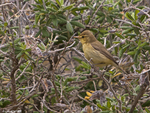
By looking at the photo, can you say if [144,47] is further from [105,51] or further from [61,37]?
[61,37]

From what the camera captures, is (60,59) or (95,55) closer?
(60,59)

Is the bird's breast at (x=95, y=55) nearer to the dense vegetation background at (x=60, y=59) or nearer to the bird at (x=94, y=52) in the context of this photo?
the bird at (x=94, y=52)

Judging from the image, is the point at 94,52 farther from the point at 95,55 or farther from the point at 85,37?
the point at 85,37

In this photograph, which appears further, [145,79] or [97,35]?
[97,35]

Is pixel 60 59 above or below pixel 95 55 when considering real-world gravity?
above

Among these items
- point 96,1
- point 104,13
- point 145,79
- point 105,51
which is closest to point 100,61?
point 105,51

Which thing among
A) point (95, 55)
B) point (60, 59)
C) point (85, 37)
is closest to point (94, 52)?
point (95, 55)

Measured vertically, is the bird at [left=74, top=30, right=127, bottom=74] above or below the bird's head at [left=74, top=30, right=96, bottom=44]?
below

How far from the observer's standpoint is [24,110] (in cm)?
433

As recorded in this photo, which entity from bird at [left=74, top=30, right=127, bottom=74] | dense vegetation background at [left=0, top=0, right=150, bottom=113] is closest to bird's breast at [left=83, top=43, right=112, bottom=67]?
bird at [left=74, top=30, right=127, bottom=74]

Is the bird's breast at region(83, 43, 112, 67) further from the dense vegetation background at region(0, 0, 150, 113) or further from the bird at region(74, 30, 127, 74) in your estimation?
the dense vegetation background at region(0, 0, 150, 113)

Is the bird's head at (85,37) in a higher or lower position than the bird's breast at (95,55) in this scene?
higher

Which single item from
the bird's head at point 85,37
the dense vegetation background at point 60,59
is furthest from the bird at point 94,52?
the dense vegetation background at point 60,59

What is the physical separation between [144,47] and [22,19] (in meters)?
2.37
